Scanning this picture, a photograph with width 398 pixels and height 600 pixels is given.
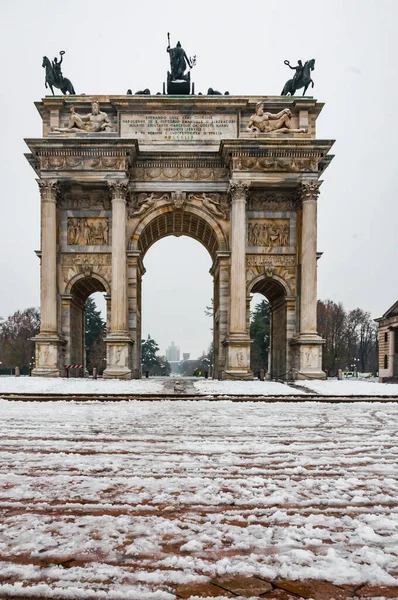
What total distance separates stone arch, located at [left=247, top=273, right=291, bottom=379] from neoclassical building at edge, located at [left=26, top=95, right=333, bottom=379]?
0.16 meters

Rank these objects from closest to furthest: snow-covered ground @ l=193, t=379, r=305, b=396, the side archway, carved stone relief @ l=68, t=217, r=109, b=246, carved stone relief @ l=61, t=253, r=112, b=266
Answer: snow-covered ground @ l=193, t=379, r=305, b=396 → the side archway → carved stone relief @ l=61, t=253, r=112, b=266 → carved stone relief @ l=68, t=217, r=109, b=246

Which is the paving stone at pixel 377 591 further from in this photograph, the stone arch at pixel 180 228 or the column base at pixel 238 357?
the stone arch at pixel 180 228

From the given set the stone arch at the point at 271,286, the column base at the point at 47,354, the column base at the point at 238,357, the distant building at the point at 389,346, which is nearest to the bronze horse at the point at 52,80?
the column base at the point at 47,354

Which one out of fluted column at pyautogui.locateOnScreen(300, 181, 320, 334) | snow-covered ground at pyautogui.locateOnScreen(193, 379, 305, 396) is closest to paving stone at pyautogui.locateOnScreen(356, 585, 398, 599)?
snow-covered ground at pyautogui.locateOnScreen(193, 379, 305, 396)

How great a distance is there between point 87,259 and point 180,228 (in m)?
7.14

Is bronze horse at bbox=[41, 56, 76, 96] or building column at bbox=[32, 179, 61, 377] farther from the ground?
bronze horse at bbox=[41, 56, 76, 96]

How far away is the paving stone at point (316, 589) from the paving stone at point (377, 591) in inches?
2.4

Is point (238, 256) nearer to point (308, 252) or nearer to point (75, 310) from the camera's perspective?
point (308, 252)

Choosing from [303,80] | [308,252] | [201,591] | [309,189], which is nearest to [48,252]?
[308,252]

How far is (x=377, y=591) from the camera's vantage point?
2.12m

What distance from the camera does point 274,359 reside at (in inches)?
1165

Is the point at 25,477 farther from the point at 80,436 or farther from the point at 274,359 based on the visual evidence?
the point at 274,359

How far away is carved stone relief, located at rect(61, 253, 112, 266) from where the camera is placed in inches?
1019

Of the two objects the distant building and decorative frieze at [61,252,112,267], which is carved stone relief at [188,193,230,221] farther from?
the distant building
